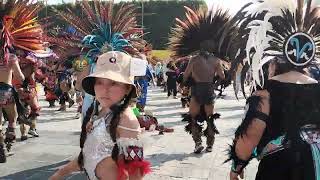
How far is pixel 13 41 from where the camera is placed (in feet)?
22.1

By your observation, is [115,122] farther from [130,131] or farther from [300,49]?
[300,49]

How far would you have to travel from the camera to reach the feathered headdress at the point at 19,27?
652cm

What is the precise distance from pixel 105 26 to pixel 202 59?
282 centimetres

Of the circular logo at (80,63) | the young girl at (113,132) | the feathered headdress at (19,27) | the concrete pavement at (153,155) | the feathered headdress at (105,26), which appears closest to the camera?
the young girl at (113,132)

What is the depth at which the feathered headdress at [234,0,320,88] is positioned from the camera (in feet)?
10.0

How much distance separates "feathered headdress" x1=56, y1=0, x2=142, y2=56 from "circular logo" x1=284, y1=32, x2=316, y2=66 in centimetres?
230

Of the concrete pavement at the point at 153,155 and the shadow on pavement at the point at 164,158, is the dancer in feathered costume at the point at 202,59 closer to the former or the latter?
the shadow on pavement at the point at 164,158

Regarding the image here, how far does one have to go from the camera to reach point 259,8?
3.20 meters

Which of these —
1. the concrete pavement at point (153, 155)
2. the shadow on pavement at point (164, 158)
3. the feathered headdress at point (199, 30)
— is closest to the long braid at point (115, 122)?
the concrete pavement at point (153, 155)

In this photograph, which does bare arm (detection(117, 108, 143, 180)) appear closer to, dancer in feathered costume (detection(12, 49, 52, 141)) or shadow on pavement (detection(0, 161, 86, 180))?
shadow on pavement (detection(0, 161, 86, 180))

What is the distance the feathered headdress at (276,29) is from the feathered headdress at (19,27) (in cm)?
417

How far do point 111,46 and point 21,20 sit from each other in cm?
Answer: 231

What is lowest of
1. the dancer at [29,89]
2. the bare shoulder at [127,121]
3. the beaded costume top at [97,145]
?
the dancer at [29,89]

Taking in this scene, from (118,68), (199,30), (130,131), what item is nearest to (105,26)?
(118,68)
